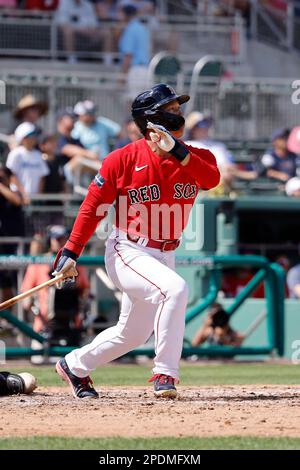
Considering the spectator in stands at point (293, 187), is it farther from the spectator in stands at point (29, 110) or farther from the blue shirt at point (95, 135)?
the spectator in stands at point (29, 110)

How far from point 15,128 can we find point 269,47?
26.4 feet

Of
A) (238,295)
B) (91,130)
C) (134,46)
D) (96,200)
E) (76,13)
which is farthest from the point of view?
(76,13)

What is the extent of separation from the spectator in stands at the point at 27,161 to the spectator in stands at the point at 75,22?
4701mm

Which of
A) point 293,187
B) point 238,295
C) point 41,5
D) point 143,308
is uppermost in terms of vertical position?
point 41,5

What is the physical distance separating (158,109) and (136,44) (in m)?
10.8

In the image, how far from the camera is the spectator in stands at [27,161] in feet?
45.6

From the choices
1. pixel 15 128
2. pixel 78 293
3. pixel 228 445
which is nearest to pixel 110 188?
pixel 228 445

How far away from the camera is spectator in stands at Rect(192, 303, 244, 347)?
1230 cm

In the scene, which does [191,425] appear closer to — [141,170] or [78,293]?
[141,170]

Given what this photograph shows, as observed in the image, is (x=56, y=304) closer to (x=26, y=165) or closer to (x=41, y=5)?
(x=26, y=165)

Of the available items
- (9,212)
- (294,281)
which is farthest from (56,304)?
(294,281)

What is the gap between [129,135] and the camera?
14844mm

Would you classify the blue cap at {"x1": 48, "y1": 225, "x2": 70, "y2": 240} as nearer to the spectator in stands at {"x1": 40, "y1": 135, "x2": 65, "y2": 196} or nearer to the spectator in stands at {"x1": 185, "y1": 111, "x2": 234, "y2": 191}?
Answer: the spectator in stands at {"x1": 40, "y1": 135, "x2": 65, "y2": 196}

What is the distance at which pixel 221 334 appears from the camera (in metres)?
12.4
